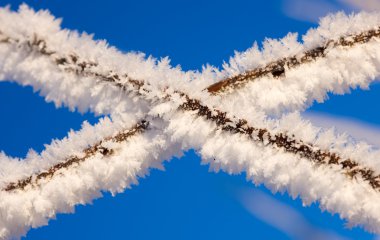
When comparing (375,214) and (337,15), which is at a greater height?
(337,15)

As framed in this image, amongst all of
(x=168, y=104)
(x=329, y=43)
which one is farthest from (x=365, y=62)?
(x=168, y=104)

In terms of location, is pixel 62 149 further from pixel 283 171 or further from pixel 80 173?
pixel 283 171

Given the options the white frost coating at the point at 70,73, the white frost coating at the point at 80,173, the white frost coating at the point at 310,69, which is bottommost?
the white frost coating at the point at 80,173

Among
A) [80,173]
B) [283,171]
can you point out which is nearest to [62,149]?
[80,173]

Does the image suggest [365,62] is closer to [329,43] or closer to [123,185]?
[329,43]
